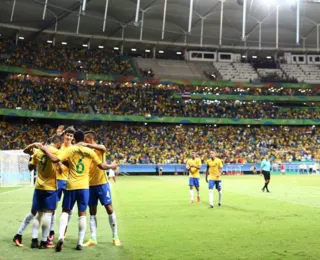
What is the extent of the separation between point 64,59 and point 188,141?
23.3 metres

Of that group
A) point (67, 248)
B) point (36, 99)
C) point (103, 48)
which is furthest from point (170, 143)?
point (67, 248)

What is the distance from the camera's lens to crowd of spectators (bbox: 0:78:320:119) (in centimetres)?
4884

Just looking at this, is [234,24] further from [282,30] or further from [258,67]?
[258,67]

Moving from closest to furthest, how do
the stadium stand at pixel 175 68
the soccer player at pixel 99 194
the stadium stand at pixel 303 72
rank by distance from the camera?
the soccer player at pixel 99 194, the stadium stand at pixel 175 68, the stadium stand at pixel 303 72

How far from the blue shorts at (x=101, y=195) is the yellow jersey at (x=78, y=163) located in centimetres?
61

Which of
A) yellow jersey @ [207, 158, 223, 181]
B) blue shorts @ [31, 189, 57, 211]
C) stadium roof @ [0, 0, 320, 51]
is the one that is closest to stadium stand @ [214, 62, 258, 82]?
stadium roof @ [0, 0, 320, 51]

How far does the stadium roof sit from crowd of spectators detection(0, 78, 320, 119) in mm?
7830

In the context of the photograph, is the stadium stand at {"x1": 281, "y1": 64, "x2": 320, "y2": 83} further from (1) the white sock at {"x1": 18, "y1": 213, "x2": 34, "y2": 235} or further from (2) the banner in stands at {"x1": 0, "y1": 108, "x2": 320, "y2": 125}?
(1) the white sock at {"x1": 18, "y1": 213, "x2": 34, "y2": 235}

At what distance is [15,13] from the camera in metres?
48.1

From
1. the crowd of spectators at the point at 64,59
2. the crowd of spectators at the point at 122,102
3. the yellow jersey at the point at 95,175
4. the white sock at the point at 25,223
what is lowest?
the white sock at the point at 25,223

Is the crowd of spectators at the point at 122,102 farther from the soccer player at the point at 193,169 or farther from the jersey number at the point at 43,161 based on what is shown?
the jersey number at the point at 43,161

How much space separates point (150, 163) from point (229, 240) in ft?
119

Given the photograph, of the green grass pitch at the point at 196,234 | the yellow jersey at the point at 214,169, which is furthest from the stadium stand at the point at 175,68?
the green grass pitch at the point at 196,234

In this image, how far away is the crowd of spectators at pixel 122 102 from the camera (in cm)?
4884
